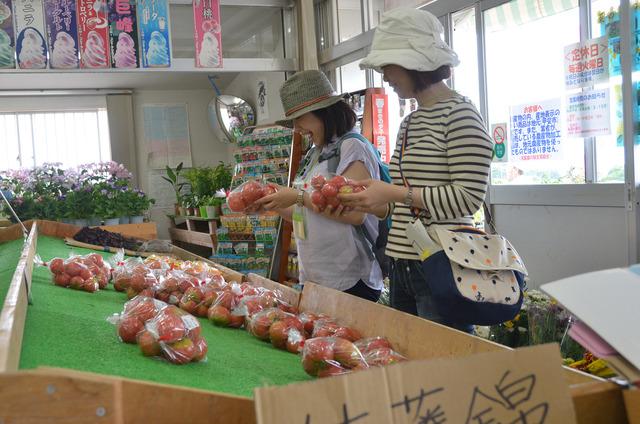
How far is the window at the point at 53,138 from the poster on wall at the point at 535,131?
23.1 feet

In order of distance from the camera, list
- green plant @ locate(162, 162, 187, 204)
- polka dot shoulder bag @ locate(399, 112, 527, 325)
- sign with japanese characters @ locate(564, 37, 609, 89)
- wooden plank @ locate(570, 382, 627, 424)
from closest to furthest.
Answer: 1. wooden plank @ locate(570, 382, 627, 424)
2. polka dot shoulder bag @ locate(399, 112, 527, 325)
3. sign with japanese characters @ locate(564, 37, 609, 89)
4. green plant @ locate(162, 162, 187, 204)

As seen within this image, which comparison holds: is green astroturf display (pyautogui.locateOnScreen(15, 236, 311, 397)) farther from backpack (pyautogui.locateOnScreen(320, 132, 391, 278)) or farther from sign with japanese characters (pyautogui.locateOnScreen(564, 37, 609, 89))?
sign with japanese characters (pyautogui.locateOnScreen(564, 37, 609, 89))

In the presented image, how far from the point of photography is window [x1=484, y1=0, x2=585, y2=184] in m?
3.39

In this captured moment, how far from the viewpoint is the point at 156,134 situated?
30.8ft

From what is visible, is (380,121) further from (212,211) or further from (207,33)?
(212,211)

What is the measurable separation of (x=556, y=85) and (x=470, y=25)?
89 cm

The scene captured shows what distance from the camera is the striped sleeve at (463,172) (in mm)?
1623

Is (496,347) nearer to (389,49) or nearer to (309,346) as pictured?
(309,346)

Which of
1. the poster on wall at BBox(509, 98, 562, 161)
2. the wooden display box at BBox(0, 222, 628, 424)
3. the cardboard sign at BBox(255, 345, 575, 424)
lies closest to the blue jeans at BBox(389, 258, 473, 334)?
the wooden display box at BBox(0, 222, 628, 424)

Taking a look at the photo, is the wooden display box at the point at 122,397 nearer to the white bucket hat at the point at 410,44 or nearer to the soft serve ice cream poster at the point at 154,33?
the white bucket hat at the point at 410,44

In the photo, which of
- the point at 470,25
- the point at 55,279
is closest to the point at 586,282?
the point at 55,279

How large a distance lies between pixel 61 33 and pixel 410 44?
3.96m

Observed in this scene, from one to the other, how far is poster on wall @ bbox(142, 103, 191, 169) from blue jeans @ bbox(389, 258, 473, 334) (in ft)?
26.3

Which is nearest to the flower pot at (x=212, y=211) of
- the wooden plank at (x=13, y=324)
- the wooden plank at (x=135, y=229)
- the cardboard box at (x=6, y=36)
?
the wooden plank at (x=135, y=229)
